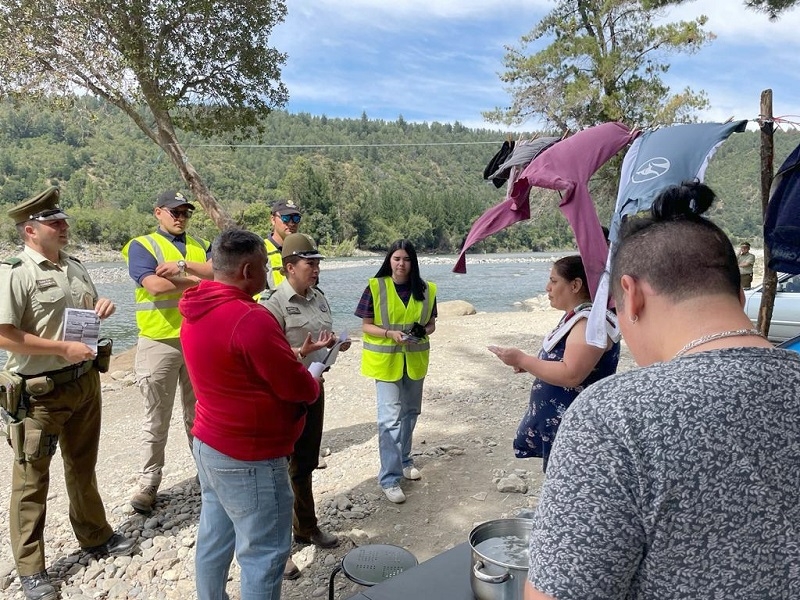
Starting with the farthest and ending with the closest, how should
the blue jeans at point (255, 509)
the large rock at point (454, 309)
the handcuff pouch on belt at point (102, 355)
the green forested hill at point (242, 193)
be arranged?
1. the green forested hill at point (242, 193)
2. the large rock at point (454, 309)
3. the handcuff pouch on belt at point (102, 355)
4. the blue jeans at point (255, 509)

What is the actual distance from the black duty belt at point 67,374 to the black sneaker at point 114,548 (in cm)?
106

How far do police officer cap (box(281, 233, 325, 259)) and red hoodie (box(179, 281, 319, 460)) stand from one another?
3.19 ft

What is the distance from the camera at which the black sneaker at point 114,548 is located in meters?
3.54

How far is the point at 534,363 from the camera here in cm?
253

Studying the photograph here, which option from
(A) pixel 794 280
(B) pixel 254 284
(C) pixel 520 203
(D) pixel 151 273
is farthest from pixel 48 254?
(A) pixel 794 280

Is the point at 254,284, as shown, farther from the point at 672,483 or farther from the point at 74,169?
the point at 74,169

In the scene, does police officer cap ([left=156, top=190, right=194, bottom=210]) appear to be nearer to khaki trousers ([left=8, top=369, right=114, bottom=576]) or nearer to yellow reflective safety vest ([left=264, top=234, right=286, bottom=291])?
yellow reflective safety vest ([left=264, top=234, right=286, bottom=291])

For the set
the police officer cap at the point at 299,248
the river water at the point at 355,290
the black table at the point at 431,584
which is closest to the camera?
the black table at the point at 431,584

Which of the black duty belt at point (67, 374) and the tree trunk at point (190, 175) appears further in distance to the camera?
the tree trunk at point (190, 175)

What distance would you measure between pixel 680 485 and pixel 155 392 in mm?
3869

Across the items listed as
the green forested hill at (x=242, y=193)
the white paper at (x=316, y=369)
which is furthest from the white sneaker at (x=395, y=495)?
the green forested hill at (x=242, y=193)

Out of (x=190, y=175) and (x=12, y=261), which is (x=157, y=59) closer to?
(x=190, y=175)

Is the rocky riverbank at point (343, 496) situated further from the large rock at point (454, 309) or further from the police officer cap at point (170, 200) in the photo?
the large rock at point (454, 309)

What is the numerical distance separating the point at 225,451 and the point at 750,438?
1.96 meters
